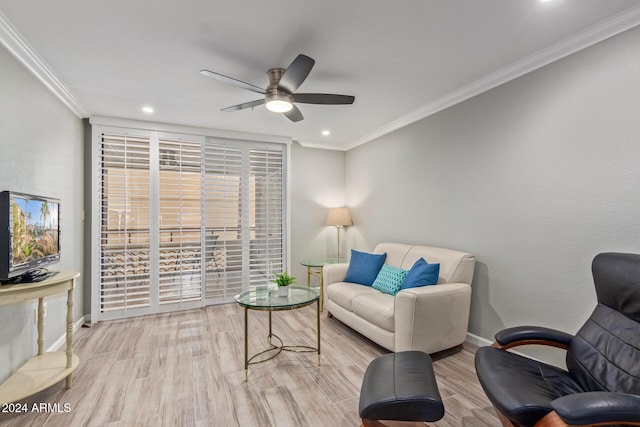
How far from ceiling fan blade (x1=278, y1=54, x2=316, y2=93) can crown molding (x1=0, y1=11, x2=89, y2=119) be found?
1.81 metres

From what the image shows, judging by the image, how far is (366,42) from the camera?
2.22m

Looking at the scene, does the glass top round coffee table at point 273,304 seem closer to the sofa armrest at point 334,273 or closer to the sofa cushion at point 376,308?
the sofa cushion at point 376,308

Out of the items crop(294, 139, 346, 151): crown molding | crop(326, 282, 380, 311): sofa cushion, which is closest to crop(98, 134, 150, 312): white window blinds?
crop(294, 139, 346, 151): crown molding

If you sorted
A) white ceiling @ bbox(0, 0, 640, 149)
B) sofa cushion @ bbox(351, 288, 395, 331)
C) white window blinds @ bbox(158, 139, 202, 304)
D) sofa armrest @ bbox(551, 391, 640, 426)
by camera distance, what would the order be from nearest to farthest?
sofa armrest @ bbox(551, 391, 640, 426), white ceiling @ bbox(0, 0, 640, 149), sofa cushion @ bbox(351, 288, 395, 331), white window blinds @ bbox(158, 139, 202, 304)

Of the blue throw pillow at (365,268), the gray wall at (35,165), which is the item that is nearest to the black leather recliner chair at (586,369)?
the blue throw pillow at (365,268)

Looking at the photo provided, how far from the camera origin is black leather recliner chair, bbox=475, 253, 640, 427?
121cm

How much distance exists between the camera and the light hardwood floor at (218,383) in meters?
1.97

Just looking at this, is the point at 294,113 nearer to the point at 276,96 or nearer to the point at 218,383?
the point at 276,96

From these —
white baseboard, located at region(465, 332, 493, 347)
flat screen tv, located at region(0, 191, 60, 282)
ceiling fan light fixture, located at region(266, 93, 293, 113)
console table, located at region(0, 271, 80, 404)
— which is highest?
ceiling fan light fixture, located at region(266, 93, 293, 113)

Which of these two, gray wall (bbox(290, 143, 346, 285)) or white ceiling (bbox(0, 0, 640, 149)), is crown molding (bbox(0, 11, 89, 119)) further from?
gray wall (bbox(290, 143, 346, 285))

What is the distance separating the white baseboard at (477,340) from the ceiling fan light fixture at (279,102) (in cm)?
282

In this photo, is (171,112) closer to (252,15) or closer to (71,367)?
(252,15)

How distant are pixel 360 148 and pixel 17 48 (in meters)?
3.99

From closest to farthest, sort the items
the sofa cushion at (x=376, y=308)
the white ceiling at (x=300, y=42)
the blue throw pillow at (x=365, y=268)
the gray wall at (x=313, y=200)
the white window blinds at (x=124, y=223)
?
the white ceiling at (x=300, y=42)
the sofa cushion at (x=376, y=308)
the blue throw pillow at (x=365, y=268)
the white window blinds at (x=124, y=223)
the gray wall at (x=313, y=200)
